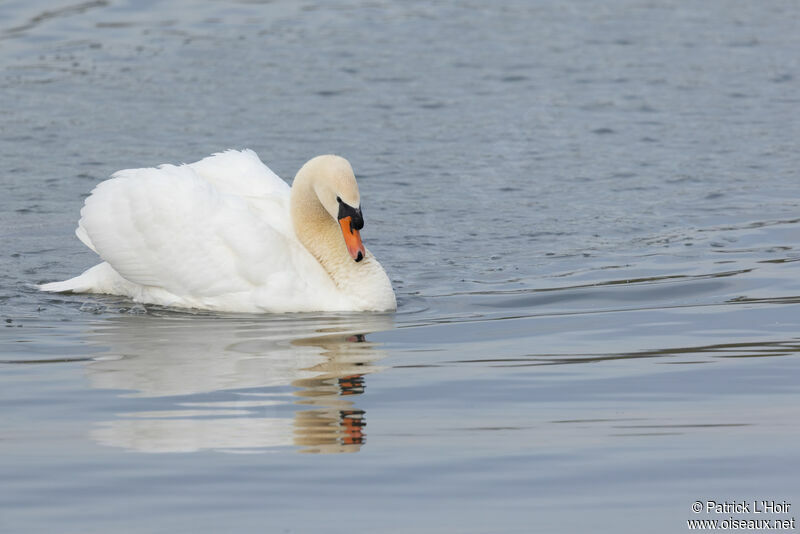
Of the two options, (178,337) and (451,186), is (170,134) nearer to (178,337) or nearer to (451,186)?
(451,186)

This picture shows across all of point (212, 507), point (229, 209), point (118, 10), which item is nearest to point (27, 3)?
point (118, 10)

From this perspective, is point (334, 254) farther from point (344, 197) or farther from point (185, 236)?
point (185, 236)

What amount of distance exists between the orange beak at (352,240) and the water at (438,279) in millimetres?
458

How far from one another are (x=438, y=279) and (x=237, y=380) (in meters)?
3.23

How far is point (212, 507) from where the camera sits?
5789 mm

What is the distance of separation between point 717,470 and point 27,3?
1654 centimetres

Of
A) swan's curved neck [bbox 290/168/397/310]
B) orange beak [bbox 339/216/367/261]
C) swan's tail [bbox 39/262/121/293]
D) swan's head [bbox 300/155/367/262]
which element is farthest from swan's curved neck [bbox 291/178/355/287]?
swan's tail [bbox 39/262/121/293]

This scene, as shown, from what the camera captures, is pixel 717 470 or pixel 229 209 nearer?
pixel 717 470

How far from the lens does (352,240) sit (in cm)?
963

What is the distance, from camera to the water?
6.17 meters

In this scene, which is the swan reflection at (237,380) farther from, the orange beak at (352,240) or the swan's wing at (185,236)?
the orange beak at (352,240)

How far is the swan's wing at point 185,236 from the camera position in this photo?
32.0ft

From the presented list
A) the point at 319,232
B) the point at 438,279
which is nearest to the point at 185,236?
the point at 319,232

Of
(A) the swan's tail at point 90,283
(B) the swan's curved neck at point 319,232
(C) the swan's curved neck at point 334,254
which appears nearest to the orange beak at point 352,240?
(C) the swan's curved neck at point 334,254
